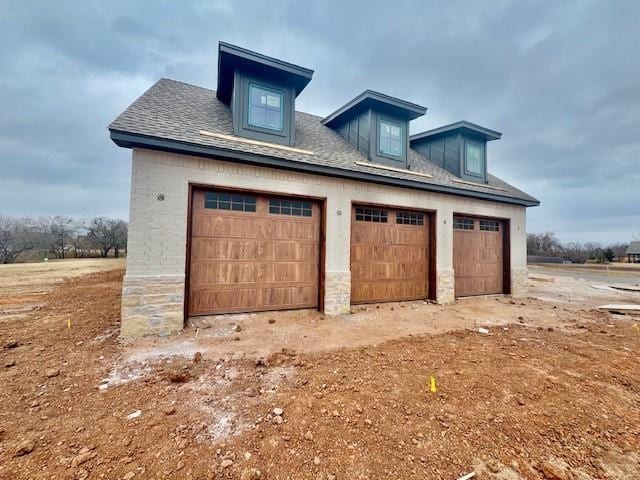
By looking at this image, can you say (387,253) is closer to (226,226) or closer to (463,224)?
(463,224)

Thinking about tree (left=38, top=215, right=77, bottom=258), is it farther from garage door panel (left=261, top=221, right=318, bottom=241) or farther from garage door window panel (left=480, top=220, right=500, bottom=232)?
garage door window panel (left=480, top=220, right=500, bottom=232)

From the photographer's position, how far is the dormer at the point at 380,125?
7.96m

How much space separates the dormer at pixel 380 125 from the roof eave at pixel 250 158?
3.82ft

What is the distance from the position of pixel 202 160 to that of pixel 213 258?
212 cm

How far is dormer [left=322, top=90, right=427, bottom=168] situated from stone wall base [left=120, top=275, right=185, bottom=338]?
20.8 feet

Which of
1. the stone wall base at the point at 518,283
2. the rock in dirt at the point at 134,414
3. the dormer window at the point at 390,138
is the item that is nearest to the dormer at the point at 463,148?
the dormer window at the point at 390,138

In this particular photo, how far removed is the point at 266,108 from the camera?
661 cm

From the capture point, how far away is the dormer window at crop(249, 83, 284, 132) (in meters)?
6.43

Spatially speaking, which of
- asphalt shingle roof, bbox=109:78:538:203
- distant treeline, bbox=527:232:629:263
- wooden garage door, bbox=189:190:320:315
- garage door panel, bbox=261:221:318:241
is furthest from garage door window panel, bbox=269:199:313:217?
distant treeline, bbox=527:232:629:263

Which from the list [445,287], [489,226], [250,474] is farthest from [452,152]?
[250,474]

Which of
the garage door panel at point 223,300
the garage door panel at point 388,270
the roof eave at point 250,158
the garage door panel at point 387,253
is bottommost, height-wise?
the garage door panel at point 223,300

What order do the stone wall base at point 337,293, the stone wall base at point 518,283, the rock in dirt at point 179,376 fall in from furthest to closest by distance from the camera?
the stone wall base at point 518,283 → the stone wall base at point 337,293 → the rock in dirt at point 179,376

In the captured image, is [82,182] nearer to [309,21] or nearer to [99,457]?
[309,21]

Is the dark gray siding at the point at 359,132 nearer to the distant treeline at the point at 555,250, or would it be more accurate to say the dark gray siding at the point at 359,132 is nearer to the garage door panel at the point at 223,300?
the garage door panel at the point at 223,300
